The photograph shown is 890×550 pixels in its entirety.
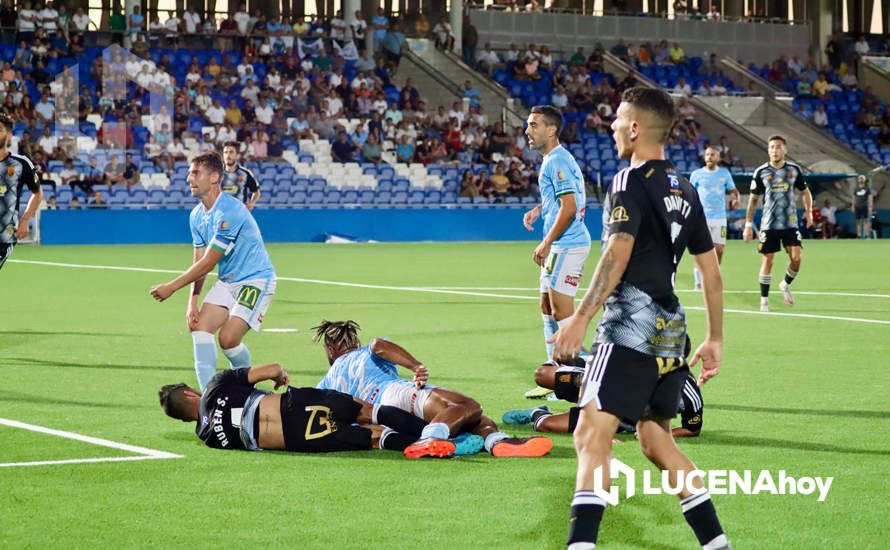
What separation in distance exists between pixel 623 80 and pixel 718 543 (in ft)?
154

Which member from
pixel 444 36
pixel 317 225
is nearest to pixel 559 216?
pixel 317 225

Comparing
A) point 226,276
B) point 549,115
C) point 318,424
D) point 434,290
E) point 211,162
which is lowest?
point 434,290

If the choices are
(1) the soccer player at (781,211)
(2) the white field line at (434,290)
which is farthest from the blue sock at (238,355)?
(1) the soccer player at (781,211)

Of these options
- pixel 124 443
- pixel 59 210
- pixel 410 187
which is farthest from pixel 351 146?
pixel 124 443

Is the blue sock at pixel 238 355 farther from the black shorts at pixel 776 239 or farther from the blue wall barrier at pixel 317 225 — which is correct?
the blue wall barrier at pixel 317 225

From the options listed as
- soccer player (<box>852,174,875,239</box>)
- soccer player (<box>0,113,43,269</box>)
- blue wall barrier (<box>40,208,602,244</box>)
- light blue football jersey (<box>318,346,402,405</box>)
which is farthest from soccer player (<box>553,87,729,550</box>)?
soccer player (<box>852,174,875,239</box>)

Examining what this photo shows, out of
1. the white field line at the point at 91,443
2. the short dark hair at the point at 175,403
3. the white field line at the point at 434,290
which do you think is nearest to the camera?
the white field line at the point at 91,443

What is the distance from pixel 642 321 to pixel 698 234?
0.51 metres

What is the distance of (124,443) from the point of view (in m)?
9.09

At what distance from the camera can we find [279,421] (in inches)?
343

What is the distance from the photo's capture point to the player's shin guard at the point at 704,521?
18.7ft

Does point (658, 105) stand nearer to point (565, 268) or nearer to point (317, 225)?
point (565, 268)

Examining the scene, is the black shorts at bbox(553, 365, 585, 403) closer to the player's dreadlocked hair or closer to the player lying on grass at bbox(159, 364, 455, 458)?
the player lying on grass at bbox(159, 364, 455, 458)

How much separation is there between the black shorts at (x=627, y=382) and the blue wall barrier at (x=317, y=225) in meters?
33.6
